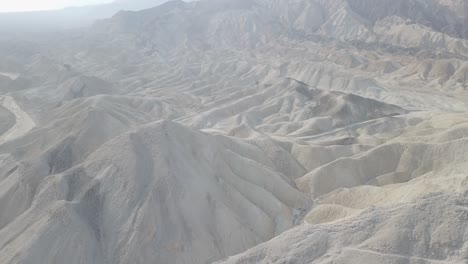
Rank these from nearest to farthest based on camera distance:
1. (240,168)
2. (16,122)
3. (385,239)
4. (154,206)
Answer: (385,239) < (154,206) < (240,168) < (16,122)

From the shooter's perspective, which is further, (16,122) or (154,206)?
(16,122)

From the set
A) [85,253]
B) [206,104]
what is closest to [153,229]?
[85,253]

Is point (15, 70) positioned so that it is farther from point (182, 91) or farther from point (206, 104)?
point (206, 104)

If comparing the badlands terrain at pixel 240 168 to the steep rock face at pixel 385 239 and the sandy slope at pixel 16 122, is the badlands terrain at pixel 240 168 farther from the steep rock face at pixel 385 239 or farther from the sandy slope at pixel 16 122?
the sandy slope at pixel 16 122

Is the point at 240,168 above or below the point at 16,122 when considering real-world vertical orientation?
below

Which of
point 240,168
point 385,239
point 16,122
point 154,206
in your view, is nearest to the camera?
point 385,239

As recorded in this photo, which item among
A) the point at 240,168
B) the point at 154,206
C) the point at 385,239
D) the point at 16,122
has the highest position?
the point at 385,239

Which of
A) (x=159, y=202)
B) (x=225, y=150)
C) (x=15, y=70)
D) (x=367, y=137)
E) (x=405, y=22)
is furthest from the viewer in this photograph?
(x=405, y=22)

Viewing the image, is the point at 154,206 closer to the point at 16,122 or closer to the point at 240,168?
the point at 240,168

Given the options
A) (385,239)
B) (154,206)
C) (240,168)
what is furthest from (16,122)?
(385,239)
